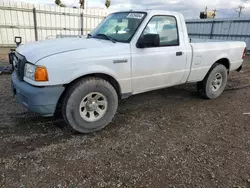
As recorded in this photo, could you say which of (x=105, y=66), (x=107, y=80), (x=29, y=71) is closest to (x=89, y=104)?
(x=107, y=80)

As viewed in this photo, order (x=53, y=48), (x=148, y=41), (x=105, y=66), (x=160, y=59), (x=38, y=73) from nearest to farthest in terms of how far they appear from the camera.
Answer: (x=38, y=73) < (x=53, y=48) < (x=105, y=66) < (x=148, y=41) < (x=160, y=59)

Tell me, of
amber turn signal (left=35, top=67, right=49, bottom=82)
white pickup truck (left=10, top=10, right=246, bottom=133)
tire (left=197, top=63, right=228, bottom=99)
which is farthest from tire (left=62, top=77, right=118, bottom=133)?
tire (left=197, top=63, right=228, bottom=99)

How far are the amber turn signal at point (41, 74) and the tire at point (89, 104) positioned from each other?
0.40 meters

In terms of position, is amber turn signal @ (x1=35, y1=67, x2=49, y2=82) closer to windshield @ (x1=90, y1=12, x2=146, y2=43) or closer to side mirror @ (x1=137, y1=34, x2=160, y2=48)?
windshield @ (x1=90, y1=12, x2=146, y2=43)

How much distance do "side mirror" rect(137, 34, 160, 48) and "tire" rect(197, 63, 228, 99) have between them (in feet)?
6.82

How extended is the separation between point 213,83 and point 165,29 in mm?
2071

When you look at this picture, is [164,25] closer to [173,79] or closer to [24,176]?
[173,79]

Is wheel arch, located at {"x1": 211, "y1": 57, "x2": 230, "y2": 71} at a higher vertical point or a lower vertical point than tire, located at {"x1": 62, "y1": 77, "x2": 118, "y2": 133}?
higher

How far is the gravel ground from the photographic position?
2.43 m

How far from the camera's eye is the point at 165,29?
4.01 m

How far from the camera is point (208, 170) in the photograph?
2625 mm

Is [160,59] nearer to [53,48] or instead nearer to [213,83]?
[53,48]

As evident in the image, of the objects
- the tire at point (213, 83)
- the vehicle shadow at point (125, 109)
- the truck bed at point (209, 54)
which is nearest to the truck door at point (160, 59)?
the truck bed at point (209, 54)

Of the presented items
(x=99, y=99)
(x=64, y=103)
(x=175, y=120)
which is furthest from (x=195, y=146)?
(x=64, y=103)
